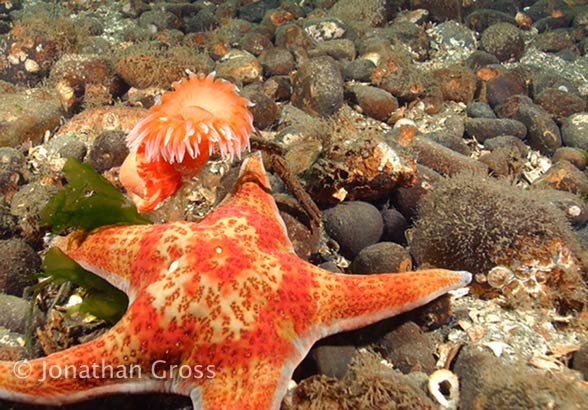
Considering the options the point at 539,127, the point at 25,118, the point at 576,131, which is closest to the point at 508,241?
the point at 539,127

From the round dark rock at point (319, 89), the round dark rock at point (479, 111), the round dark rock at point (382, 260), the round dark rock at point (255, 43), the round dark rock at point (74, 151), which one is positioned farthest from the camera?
the round dark rock at point (255, 43)

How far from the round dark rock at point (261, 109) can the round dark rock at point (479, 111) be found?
105 inches

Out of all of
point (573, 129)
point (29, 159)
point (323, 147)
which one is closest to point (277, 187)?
point (323, 147)

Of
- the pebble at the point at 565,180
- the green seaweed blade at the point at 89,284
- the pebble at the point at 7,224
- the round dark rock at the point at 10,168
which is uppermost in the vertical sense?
the green seaweed blade at the point at 89,284

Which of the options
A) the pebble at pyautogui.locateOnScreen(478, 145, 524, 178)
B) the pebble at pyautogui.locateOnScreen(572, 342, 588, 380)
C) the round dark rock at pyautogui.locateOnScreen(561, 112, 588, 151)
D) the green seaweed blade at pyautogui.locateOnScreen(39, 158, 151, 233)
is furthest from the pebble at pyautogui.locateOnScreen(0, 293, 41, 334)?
the round dark rock at pyautogui.locateOnScreen(561, 112, 588, 151)

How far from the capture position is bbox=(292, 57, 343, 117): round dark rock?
543 centimetres

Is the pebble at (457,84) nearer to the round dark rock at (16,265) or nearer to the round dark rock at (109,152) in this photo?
the round dark rock at (109,152)

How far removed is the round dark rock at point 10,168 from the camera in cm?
407

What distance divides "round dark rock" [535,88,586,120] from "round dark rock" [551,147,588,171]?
3.32ft

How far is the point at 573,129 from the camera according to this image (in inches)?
215

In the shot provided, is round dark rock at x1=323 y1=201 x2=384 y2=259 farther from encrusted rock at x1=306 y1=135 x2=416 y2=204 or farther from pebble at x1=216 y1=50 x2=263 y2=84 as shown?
pebble at x1=216 y1=50 x2=263 y2=84

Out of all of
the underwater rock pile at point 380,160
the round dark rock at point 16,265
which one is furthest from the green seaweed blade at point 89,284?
the round dark rock at point 16,265

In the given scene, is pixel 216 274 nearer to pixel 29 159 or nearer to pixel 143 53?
pixel 29 159

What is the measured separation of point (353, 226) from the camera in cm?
354
